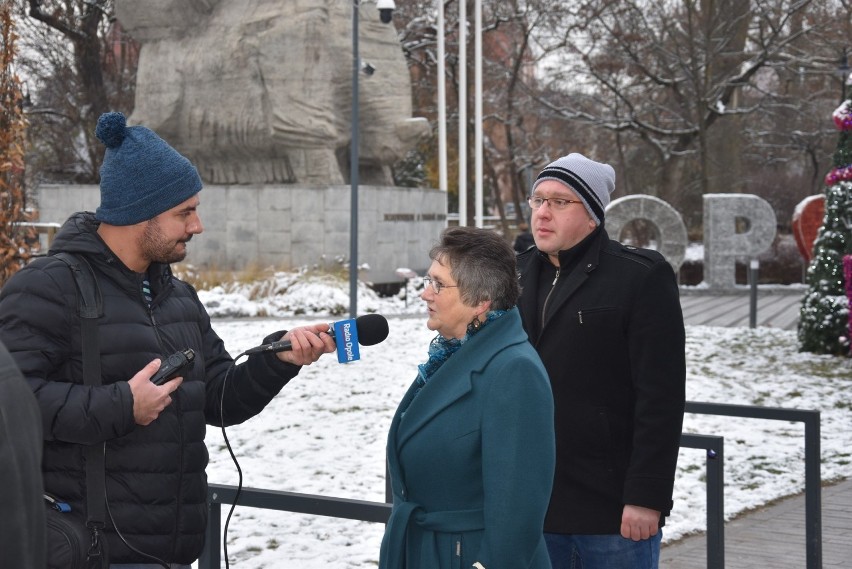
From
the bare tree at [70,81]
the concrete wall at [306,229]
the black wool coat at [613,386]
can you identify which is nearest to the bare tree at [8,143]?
the black wool coat at [613,386]

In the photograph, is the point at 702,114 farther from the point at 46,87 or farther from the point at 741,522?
the point at 741,522

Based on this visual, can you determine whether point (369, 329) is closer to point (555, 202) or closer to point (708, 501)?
point (555, 202)

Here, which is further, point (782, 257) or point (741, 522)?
point (782, 257)

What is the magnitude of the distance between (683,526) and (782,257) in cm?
2234

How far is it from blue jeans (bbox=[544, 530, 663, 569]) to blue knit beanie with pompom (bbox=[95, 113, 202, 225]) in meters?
1.69

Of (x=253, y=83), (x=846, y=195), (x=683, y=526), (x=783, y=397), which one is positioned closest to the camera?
(x=683, y=526)

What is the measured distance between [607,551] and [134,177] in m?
1.93

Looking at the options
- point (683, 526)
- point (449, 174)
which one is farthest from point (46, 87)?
point (683, 526)

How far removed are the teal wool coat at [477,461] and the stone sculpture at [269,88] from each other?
18.8m

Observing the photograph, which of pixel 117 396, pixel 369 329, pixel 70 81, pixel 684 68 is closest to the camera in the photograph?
pixel 117 396

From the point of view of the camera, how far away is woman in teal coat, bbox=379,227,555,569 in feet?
10.1

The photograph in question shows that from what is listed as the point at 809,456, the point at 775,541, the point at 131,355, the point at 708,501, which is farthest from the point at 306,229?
the point at 131,355

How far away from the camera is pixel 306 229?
72.1ft

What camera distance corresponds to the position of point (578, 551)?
3.90 meters
